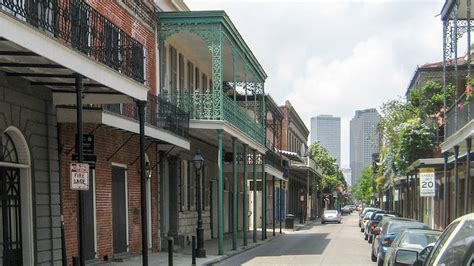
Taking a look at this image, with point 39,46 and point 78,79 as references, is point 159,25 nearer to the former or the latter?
point 78,79

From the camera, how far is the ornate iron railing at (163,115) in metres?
17.3

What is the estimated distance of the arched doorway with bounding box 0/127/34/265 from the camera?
1144 centimetres

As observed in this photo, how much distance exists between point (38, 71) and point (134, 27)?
8284 mm

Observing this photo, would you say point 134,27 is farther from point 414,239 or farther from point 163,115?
point 414,239

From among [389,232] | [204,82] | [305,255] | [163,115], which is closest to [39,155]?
[163,115]

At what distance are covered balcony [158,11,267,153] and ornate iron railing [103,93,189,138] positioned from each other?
0.60m

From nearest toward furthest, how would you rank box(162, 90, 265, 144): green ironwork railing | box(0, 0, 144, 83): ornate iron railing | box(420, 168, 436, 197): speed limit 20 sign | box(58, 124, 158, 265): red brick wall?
1. box(0, 0, 144, 83): ornate iron railing
2. box(58, 124, 158, 265): red brick wall
3. box(420, 168, 436, 197): speed limit 20 sign
4. box(162, 90, 265, 144): green ironwork railing

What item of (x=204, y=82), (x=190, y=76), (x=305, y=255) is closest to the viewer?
(x=305, y=255)

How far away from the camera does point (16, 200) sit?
1190 cm

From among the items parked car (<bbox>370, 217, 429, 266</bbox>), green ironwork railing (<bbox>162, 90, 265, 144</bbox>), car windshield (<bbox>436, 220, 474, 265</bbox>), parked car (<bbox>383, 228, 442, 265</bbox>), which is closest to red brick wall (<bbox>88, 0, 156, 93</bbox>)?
green ironwork railing (<bbox>162, 90, 265, 144</bbox>)

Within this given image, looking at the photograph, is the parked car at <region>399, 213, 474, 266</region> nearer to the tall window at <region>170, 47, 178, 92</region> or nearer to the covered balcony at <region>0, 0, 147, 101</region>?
the covered balcony at <region>0, 0, 147, 101</region>

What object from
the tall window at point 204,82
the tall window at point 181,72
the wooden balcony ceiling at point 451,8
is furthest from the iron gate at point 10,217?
Result: the tall window at point 204,82

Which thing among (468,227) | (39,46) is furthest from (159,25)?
(468,227)

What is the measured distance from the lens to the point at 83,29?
34.3 feet
